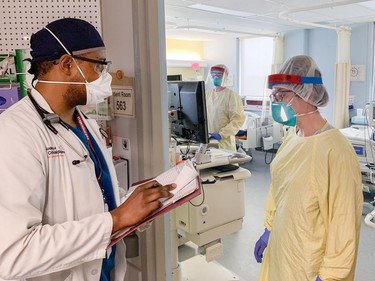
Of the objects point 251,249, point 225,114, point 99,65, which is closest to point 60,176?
point 99,65

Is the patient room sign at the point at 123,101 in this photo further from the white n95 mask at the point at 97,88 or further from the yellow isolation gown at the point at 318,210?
the yellow isolation gown at the point at 318,210

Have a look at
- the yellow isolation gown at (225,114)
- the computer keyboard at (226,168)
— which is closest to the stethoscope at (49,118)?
the computer keyboard at (226,168)

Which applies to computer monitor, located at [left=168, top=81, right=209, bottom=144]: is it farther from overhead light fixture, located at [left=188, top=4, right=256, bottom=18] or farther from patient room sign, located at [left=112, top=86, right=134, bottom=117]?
overhead light fixture, located at [left=188, top=4, right=256, bottom=18]

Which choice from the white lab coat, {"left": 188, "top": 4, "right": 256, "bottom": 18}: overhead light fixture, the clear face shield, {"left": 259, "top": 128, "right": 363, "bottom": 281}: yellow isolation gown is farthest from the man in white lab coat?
{"left": 188, "top": 4, "right": 256, "bottom": 18}: overhead light fixture

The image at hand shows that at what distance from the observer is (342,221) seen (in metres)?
1.39

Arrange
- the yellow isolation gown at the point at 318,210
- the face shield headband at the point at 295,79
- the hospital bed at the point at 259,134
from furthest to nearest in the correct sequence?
the hospital bed at the point at 259,134 → the face shield headband at the point at 295,79 → the yellow isolation gown at the point at 318,210

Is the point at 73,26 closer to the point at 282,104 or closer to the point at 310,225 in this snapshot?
the point at 282,104

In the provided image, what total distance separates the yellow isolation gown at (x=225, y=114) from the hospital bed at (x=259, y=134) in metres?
1.75

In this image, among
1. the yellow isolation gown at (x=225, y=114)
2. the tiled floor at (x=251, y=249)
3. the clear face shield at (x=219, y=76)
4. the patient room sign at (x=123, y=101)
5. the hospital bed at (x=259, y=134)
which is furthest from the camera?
the hospital bed at (x=259, y=134)

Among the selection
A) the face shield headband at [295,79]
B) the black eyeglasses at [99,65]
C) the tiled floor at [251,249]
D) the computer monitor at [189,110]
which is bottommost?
the tiled floor at [251,249]

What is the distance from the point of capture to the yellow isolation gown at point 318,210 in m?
1.39

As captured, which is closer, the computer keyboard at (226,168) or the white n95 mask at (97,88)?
the white n95 mask at (97,88)

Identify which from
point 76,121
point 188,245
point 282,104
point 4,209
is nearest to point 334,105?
point 188,245

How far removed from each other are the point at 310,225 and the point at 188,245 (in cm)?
222
